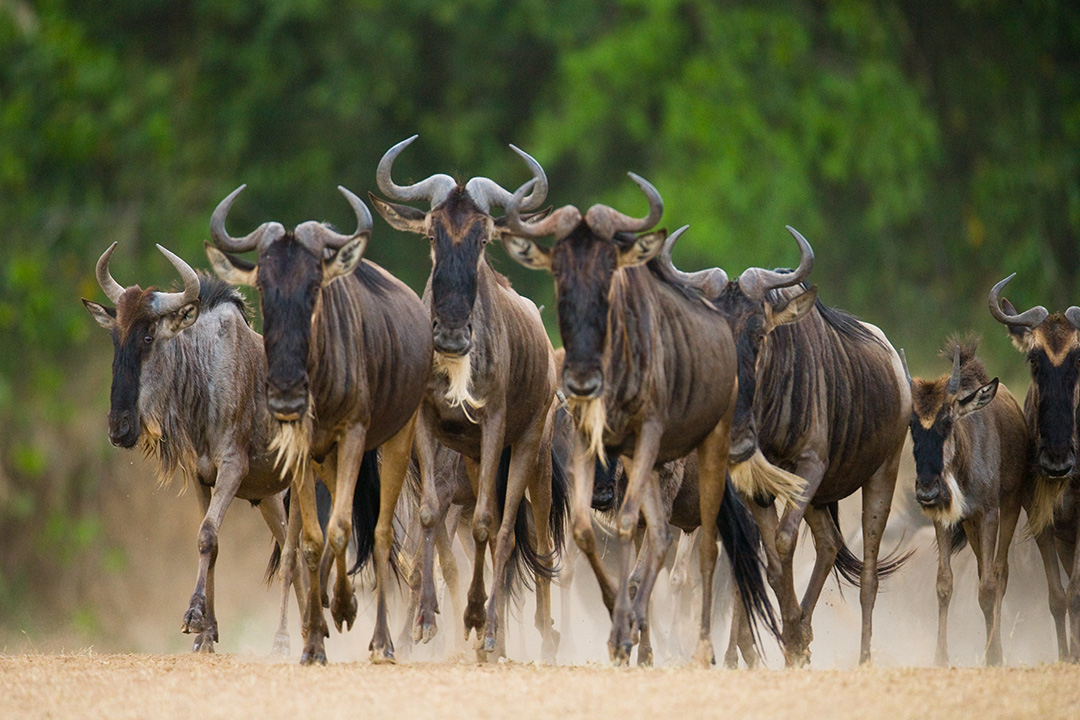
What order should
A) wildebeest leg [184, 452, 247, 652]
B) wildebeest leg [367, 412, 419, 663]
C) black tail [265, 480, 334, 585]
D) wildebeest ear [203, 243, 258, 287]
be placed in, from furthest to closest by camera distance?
1. black tail [265, 480, 334, 585]
2. wildebeest leg [184, 452, 247, 652]
3. wildebeest leg [367, 412, 419, 663]
4. wildebeest ear [203, 243, 258, 287]

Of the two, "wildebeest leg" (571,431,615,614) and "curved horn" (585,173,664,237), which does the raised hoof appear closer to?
"wildebeest leg" (571,431,615,614)

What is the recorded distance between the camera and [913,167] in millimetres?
18953

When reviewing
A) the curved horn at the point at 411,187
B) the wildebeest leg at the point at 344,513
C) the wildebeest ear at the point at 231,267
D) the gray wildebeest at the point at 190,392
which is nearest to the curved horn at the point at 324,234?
the wildebeest ear at the point at 231,267

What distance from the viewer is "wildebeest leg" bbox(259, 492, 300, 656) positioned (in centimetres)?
892

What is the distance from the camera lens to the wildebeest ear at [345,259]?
7.33 meters

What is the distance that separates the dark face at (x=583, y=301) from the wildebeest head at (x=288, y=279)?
1146mm

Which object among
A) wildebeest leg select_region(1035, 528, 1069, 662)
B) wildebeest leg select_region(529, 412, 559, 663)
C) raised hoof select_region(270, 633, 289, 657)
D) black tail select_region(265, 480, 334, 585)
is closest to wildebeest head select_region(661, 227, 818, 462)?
wildebeest leg select_region(529, 412, 559, 663)

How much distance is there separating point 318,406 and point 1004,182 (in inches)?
588

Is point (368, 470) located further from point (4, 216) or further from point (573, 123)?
point (4, 216)

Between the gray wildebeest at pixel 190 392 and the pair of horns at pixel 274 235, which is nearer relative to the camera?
the pair of horns at pixel 274 235

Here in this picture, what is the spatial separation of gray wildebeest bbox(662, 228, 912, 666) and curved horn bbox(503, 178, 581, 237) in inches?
45.1

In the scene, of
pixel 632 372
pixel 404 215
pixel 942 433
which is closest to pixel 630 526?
pixel 632 372

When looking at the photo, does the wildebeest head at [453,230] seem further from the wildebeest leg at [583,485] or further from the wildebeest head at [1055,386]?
the wildebeest head at [1055,386]

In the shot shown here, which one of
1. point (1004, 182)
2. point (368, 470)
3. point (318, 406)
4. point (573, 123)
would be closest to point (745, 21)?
point (573, 123)
